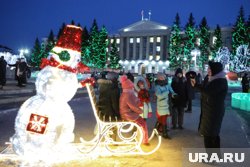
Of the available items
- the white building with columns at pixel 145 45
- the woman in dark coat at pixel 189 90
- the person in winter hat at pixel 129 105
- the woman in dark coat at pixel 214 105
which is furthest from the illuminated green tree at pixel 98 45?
the woman in dark coat at pixel 214 105

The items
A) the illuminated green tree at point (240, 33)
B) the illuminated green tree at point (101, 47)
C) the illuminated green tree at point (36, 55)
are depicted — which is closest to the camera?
the illuminated green tree at point (240, 33)

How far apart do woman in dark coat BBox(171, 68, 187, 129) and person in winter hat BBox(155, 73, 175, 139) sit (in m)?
1.02

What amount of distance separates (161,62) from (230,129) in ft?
265

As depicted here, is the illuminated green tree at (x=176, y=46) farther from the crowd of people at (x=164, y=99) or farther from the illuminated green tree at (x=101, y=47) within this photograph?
the crowd of people at (x=164, y=99)

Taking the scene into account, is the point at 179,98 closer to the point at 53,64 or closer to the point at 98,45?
the point at 53,64

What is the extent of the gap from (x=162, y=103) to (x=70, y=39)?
Result: 11.3ft

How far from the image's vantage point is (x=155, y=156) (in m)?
6.57

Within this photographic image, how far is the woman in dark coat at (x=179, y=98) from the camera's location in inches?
391

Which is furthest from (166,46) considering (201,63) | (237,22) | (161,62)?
(237,22)

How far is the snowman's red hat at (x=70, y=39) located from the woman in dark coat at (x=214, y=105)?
8.23ft

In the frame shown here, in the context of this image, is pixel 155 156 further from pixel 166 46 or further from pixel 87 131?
pixel 166 46

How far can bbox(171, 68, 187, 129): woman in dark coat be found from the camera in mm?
9938

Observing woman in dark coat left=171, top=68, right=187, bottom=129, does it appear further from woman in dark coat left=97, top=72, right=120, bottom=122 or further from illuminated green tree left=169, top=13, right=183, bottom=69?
illuminated green tree left=169, top=13, right=183, bottom=69

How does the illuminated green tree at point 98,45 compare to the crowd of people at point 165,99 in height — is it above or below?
above
